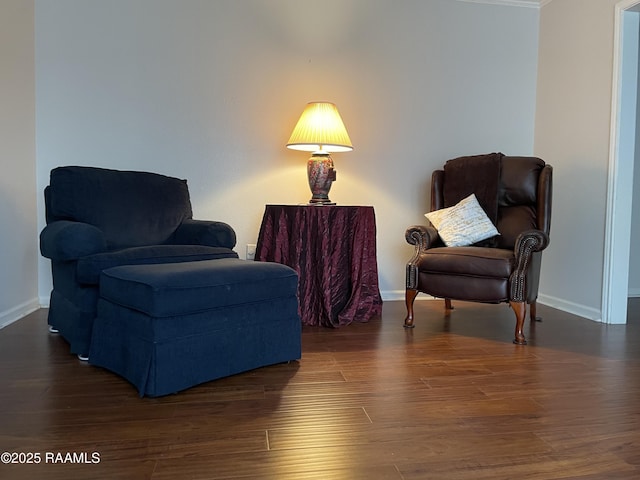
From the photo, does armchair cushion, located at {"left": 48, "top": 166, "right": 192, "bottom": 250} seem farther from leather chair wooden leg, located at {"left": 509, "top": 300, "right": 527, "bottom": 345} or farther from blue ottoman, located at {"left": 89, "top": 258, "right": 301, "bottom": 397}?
leather chair wooden leg, located at {"left": 509, "top": 300, "right": 527, "bottom": 345}

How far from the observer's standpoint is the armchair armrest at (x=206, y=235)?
259 centimetres

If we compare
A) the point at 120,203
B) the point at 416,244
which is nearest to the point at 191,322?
the point at 120,203

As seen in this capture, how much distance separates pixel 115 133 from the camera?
10.7 feet

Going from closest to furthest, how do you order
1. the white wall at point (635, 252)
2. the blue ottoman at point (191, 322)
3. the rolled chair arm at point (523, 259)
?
the blue ottoman at point (191, 322)
the rolled chair arm at point (523, 259)
the white wall at point (635, 252)

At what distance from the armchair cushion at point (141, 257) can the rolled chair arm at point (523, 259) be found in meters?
1.45

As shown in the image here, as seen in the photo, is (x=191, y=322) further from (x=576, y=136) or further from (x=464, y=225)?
(x=576, y=136)

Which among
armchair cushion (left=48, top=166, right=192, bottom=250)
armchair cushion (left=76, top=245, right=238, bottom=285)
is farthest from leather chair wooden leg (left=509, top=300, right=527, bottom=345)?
armchair cushion (left=48, top=166, right=192, bottom=250)

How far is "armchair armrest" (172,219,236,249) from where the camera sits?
2594 mm

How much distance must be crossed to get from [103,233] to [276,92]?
1.61 m

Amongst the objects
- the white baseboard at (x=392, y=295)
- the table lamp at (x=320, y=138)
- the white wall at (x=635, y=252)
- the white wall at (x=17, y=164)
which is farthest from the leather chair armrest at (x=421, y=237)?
the white wall at (x=17, y=164)

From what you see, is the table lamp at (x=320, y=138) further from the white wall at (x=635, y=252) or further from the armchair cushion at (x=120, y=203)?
the white wall at (x=635, y=252)

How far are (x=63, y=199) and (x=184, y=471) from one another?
1.66m

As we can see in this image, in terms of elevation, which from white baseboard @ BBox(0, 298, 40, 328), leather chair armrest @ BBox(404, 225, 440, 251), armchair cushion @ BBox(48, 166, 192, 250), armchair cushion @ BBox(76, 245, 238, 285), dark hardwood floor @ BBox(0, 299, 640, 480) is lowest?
dark hardwood floor @ BBox(0, 299, 640, 480)

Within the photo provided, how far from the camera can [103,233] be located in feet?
8.00
